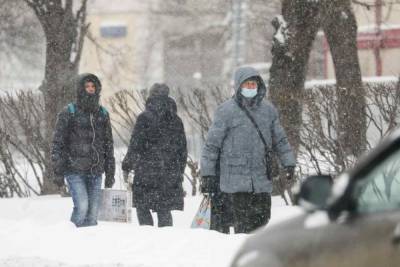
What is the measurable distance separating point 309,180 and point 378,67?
2838 centimetres

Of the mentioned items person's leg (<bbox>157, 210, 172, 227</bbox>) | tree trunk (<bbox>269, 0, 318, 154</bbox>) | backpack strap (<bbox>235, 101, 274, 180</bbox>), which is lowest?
person's leg (<bbox>157, 210, 172, 227</bbox>)

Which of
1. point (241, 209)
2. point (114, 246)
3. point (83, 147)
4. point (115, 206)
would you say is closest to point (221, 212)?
point (241, 209)

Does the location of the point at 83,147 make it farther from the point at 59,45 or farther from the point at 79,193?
the point at 59,45

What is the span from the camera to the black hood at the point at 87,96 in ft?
34.3

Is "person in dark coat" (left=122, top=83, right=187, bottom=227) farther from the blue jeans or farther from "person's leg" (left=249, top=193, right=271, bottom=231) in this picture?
"person's leg" (left=249, top=193, right=271, bottom=231)

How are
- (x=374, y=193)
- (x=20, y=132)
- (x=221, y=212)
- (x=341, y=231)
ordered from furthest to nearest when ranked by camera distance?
(x=20, y=132) → (x=221, y=212) → (x=374, y=193) → (x=341, y=231)

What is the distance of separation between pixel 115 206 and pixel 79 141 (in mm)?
640

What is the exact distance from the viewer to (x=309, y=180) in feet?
14.3

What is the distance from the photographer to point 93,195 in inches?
417

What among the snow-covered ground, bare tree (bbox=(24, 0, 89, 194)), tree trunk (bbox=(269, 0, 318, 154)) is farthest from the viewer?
bare tree (bbox=(24, 0, 89, 194))

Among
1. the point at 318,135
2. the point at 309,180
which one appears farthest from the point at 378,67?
the point at 309,180

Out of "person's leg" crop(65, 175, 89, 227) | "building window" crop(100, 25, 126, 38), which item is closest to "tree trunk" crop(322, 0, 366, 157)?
"person's leg" crop(65, 175, 89, 227)

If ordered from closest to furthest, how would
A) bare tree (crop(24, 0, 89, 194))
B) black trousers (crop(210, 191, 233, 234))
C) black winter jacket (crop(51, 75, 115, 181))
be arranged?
black trousers (crop(210, 191, 233, 234)), black winter jacket (crop(51, 75, 115, 181)), bare tree (crop(24, 0, 89, 194))

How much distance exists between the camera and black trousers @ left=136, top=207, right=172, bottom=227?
10828 mm
